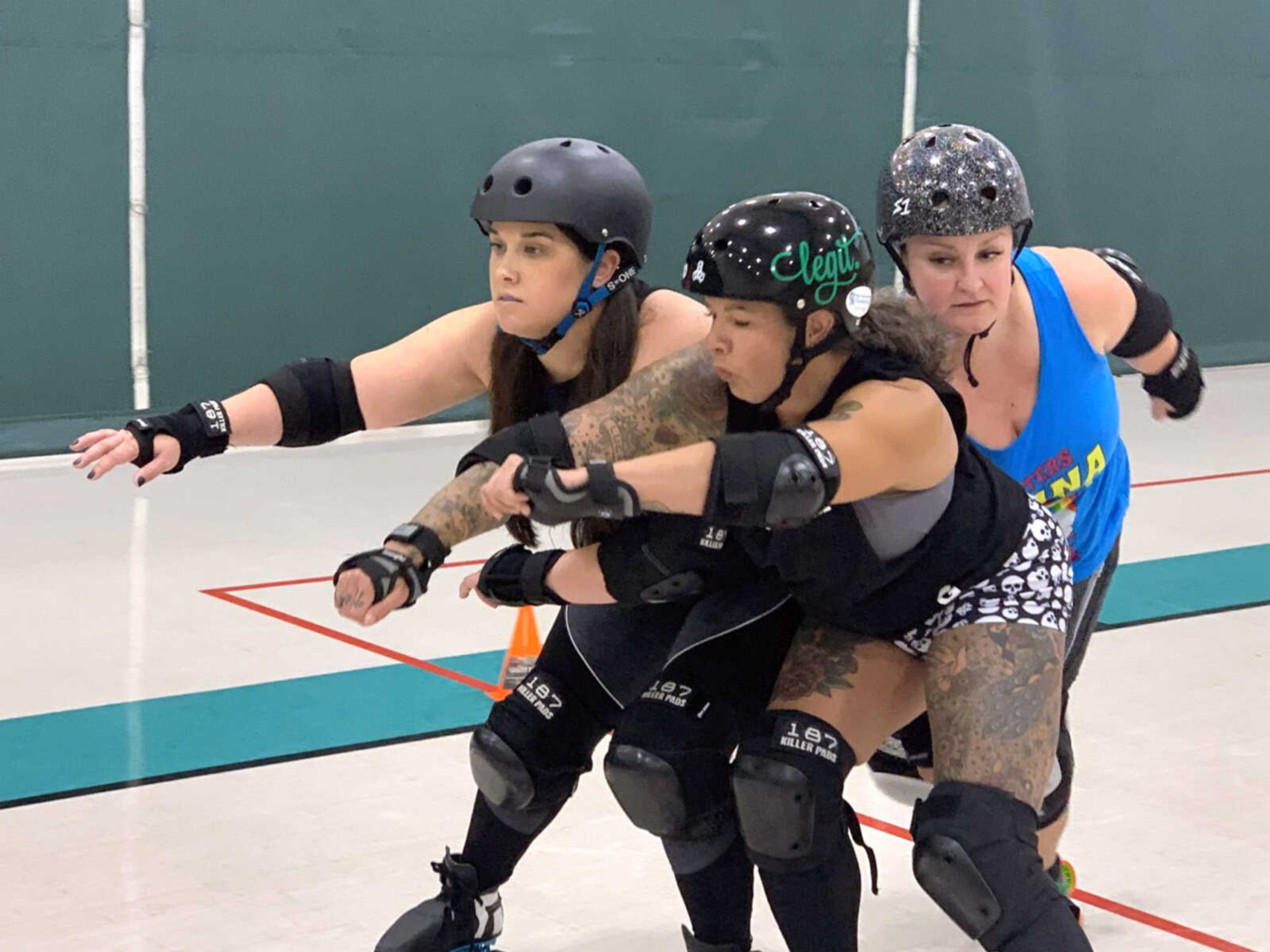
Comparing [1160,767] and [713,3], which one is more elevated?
[713,3]

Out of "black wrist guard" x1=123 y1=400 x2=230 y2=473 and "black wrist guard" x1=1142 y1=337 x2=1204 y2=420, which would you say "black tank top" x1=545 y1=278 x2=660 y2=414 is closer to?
"black wrist guard" x1=123 y1=400 x2=230 y2=473

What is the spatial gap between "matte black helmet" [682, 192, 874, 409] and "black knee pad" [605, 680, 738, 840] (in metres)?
0.50

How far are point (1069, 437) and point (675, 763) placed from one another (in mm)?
966

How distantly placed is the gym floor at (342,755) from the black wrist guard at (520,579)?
734mm

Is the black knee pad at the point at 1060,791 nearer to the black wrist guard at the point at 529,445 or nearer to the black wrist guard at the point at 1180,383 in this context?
the black wrist guard at the point at 1180,383

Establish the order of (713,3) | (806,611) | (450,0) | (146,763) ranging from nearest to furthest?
(806,611) < (146,763) < (450,0) < (713,3)

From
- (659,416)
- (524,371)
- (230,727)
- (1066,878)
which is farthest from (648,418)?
(230,727)

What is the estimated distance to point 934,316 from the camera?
289 centimetres

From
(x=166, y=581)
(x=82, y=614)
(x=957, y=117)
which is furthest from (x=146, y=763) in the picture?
(x=957, y=117)

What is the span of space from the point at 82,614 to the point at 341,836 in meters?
1.95

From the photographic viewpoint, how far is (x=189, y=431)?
299 centimetres

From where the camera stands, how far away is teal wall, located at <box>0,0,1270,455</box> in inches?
304

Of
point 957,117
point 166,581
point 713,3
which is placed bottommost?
point 166,581

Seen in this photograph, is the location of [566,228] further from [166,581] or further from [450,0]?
[450,0]
